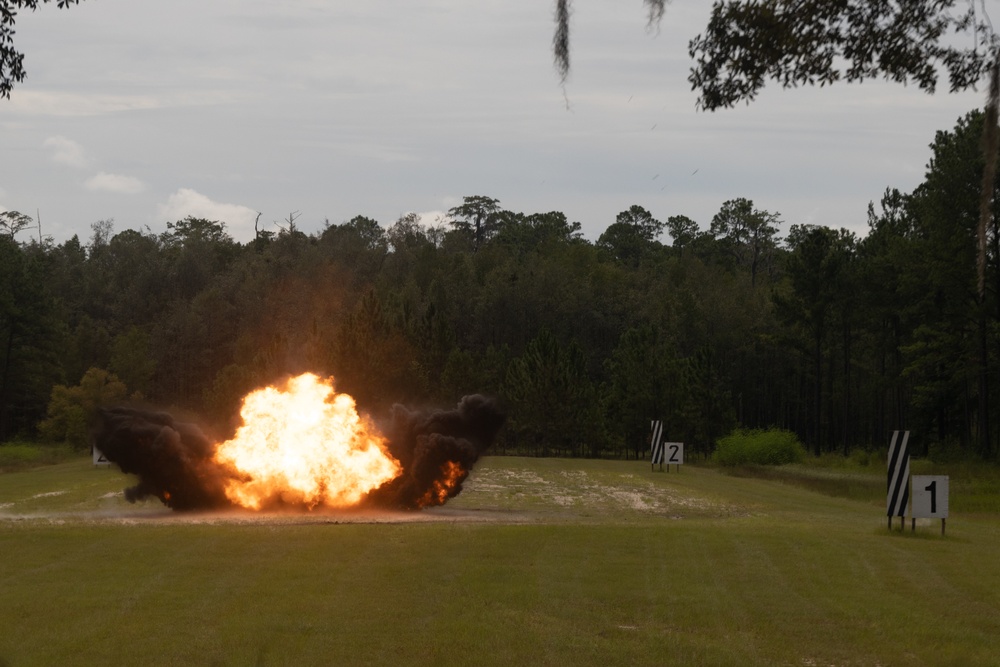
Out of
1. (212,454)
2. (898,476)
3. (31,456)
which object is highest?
(898,476)

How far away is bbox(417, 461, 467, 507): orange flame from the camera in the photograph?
105 feet

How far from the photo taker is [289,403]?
107 ft

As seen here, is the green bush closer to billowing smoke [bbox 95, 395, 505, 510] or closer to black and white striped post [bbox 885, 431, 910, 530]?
billowing smoke [bbox 95, 395, 505, 510]

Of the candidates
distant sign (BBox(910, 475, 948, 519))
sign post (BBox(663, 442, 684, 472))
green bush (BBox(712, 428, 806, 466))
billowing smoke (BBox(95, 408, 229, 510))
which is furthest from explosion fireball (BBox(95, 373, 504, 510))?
green bush (BBox(712, 428, 806, 466))

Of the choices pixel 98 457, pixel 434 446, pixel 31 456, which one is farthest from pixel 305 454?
pixel 31 456

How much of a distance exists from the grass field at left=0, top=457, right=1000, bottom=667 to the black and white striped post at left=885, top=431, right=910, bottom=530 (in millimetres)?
645

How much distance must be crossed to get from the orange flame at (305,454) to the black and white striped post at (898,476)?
1373 cm

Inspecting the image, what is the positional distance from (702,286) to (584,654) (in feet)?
439

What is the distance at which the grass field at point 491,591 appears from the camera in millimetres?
A: 13344

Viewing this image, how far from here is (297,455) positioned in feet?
104

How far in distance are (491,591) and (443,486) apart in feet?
49.9

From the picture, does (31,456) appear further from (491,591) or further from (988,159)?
(988,159)

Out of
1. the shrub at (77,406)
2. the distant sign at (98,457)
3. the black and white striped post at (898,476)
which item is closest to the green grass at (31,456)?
the shrub at (77,406)

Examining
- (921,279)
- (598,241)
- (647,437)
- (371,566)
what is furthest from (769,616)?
(598,241)
